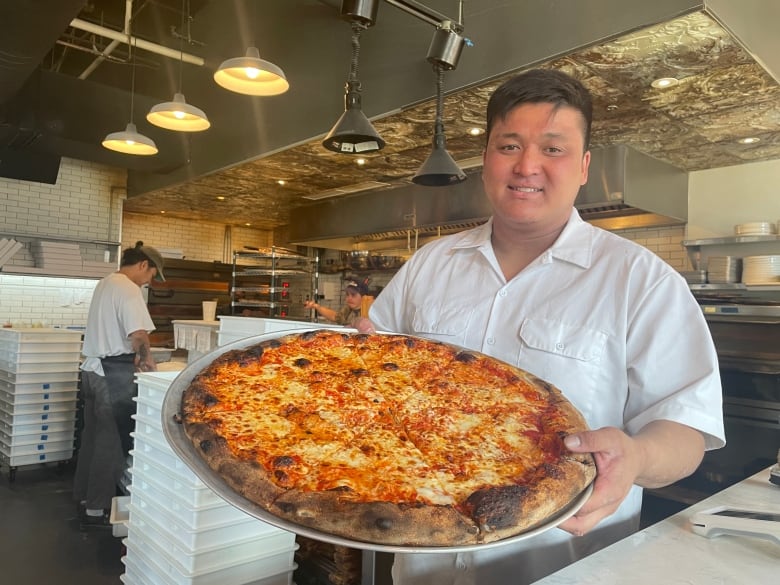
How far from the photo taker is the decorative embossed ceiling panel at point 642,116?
2.95 m

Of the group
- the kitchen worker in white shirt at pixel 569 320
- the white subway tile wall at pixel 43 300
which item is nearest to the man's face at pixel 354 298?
the white subway tile wall at pixel 43 300

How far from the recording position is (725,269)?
4598mm

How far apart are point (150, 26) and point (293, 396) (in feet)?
23.2

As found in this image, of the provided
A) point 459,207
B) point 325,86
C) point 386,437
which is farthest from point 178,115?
point 386,437

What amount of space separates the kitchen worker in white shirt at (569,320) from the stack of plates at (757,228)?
4.05 m

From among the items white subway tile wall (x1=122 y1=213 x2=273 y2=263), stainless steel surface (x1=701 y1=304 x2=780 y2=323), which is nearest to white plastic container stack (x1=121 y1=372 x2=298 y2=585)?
stainless steel surface (x1=701 y1=304 x2=780 y2=323)

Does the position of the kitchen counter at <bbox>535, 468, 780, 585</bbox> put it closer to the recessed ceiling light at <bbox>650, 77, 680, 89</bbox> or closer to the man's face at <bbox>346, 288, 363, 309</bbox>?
the recessed ceiling light at <bbox>650, 77, 680, 89</bbox>

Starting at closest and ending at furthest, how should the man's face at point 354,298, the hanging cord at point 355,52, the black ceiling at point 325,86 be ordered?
the black ceiling at point 325,86
the hanging cord at point 355,52
the man's face at point 354,298

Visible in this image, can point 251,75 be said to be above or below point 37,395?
above

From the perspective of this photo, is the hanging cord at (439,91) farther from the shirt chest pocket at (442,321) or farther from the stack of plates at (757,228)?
the stack of plates at (757,228)

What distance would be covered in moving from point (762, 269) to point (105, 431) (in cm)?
517

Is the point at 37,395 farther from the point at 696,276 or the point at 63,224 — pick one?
the point at 696,276

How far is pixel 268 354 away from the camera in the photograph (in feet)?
5.01

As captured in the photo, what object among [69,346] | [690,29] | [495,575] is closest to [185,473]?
[495,575]
